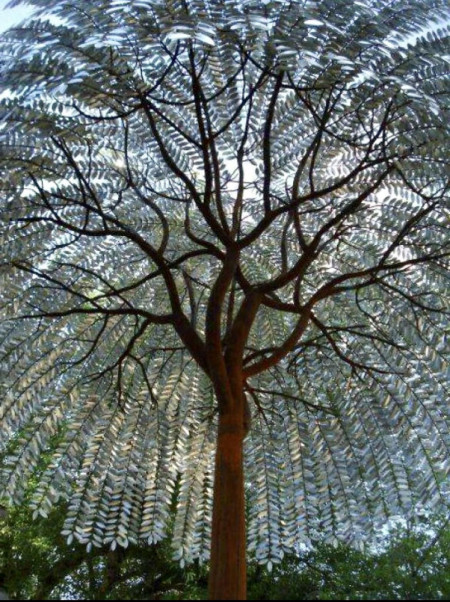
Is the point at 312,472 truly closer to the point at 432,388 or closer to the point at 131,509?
the point at 432,388

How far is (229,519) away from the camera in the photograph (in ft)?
5.37

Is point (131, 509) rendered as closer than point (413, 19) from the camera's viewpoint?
No

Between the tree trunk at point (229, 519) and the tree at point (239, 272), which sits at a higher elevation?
the tree at point (239, 272)

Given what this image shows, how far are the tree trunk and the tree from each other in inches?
5.9

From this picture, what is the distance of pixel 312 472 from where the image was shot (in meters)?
2.77

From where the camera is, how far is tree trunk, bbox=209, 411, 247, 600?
60.0 inches

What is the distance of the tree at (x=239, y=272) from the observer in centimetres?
209

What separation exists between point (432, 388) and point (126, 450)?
4.05 ft

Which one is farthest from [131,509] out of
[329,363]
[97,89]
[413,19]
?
[413,19]

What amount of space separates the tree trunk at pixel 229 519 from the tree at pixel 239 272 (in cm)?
15

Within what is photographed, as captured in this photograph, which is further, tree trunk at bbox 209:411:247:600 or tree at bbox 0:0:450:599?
tree at bbox 0:0:450:599

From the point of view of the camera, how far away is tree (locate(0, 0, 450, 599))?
209cm

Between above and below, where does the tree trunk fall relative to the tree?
below

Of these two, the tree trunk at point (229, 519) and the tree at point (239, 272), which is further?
the tree at point (239, 272)
